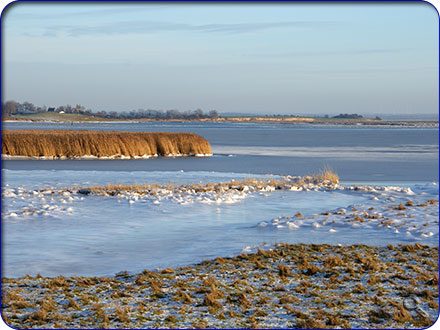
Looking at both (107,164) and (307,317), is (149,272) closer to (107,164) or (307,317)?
(307,317)

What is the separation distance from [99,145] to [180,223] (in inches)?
1083

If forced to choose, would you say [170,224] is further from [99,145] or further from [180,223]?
[99,145]

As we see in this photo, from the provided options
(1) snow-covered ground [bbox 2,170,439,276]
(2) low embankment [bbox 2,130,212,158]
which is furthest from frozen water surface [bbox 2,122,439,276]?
(2) low embankment [bbox 2,130,212,158]

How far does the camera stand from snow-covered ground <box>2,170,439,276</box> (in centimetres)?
1173

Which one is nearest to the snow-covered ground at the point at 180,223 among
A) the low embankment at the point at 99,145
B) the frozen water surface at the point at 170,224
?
the frozen water surface at the point at 170,224

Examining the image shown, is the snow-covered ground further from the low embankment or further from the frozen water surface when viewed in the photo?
the low embankment

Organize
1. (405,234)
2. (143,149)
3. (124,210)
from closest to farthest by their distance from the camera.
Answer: (405,234)
(124,210)
(143,149)

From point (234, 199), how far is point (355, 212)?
5156 millimetres

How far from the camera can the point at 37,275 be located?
10.0m

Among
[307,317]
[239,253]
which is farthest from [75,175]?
[307,317]

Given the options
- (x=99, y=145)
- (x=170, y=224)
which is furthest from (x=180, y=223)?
(x=99, y=145)

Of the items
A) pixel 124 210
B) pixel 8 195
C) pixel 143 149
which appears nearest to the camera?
pixel 124 210

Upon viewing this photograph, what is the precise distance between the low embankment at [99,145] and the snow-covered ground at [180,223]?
18227 mm

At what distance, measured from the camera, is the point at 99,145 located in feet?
137
